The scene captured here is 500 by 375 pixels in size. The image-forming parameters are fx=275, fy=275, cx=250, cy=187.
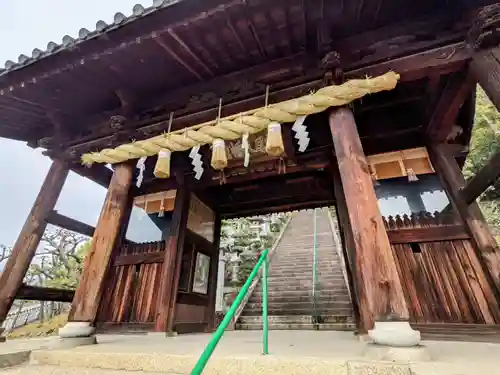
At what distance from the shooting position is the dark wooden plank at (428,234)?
13.7 ft

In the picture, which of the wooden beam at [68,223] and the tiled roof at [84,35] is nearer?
the tiled roof at [84,35]

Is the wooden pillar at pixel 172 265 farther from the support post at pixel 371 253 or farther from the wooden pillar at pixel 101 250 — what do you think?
the support post at pixel 371 253

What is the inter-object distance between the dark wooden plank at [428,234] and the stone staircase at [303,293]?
319 cm

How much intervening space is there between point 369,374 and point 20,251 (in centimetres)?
493

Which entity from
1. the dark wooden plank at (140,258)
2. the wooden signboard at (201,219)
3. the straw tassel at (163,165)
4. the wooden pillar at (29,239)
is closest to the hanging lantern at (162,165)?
the straw tassel at (163,165)

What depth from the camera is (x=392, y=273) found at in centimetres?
241

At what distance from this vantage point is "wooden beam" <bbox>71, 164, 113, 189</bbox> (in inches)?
206

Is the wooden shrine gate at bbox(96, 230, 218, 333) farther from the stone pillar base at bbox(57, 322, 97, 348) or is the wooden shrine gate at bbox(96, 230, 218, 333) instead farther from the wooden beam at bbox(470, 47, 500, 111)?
the wooden beam at bbox(470, 47, 500, 111)

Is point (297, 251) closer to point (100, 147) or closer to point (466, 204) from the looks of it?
point (466, 204)

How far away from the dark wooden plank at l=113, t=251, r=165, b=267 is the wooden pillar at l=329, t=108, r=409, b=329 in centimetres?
401

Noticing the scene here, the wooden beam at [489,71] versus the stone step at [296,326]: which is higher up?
the wooden beam at [489,71]

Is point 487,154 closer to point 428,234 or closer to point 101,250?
point 428,234

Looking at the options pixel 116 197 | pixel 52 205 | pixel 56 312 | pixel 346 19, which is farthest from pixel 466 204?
pixel 56 312

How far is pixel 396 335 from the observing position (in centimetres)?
212
